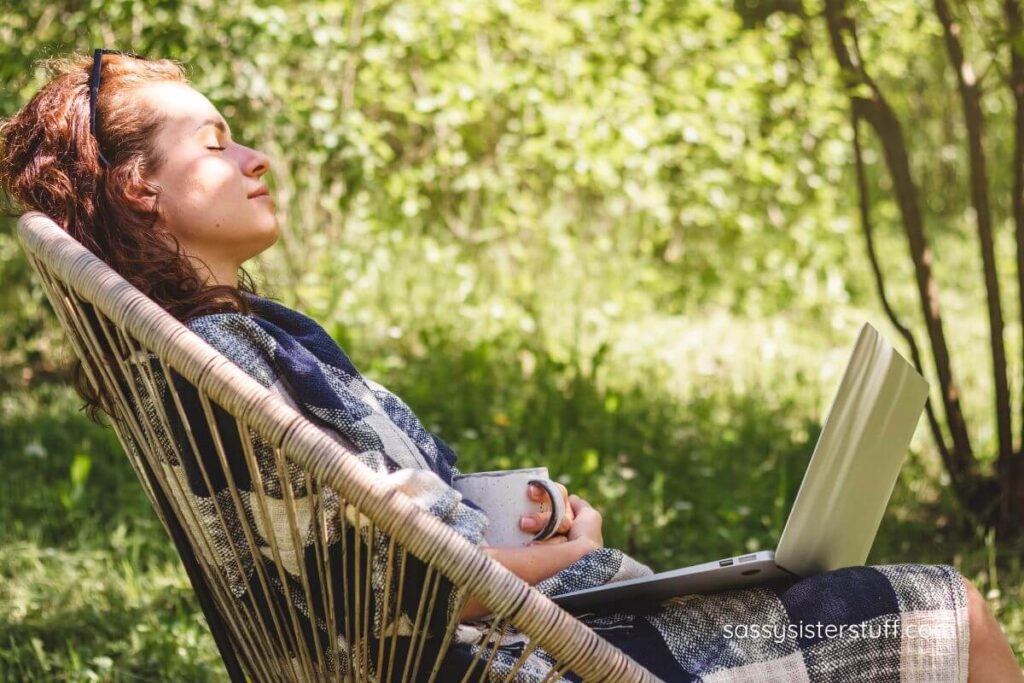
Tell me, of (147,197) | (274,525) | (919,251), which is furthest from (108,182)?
(919,251)

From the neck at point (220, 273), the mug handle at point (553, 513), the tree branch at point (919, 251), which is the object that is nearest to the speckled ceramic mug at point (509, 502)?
the mug handle at point (553, 513)

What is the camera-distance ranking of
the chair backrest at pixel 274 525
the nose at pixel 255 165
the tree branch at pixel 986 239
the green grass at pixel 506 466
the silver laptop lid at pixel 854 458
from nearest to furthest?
1. the chair backrest at pixel 274 525
2. the silver laptop lid at pixel 854 458
3. the nose at pixel 255 165
4. the green grass at pixel 506 466
5. the tree branch at pixel 986 239

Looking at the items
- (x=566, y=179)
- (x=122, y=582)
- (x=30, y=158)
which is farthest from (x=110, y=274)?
(x=566, y=179)

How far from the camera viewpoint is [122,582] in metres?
2.71

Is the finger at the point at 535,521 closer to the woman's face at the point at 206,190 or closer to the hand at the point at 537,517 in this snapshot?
the hand at the point at 537,517

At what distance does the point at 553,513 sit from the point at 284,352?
0.43 meters

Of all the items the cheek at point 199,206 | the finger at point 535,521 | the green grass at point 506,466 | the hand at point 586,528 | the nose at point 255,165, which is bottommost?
the green grass at point 506,466

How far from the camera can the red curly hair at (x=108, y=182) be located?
1.61 m

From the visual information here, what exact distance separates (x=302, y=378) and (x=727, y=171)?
4282mm

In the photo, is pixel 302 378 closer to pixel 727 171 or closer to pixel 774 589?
pixel 774 589

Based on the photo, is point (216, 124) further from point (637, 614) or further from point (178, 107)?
point (637, 614)

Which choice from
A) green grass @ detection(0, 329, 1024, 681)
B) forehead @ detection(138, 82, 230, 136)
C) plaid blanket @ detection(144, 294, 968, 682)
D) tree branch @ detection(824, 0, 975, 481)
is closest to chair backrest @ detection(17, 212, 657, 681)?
plaid blanket @ detection(144, 294, 968, 682)

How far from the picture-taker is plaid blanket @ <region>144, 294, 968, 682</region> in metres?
1.46

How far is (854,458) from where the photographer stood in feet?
4.91
